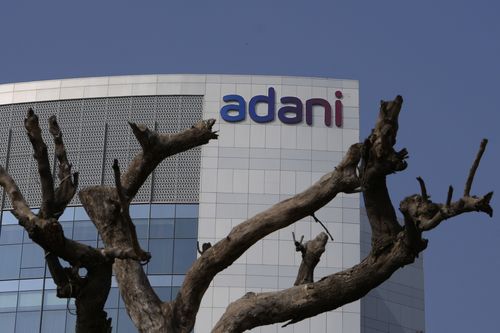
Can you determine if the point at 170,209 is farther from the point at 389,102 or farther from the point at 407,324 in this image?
the point at 389,102

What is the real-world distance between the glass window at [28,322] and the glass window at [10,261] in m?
1.46

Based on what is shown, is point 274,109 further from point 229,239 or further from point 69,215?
point 229,239

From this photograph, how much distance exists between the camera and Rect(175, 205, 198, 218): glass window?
42.6m

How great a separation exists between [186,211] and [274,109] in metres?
4.89

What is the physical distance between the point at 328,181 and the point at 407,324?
33.8 m

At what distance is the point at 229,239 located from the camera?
12.6m

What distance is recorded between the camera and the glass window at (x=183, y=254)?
41812 millimetres

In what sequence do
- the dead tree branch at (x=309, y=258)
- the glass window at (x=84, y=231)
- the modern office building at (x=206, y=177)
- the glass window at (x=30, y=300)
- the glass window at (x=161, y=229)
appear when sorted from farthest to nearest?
the glass window at (x=30, y=300) → the glass window at (x=161, y=229) → the glass window at (x=84, y=231) → the modern office building at (x=206, y=177) → the dead tree branch at (x=309, y=258)

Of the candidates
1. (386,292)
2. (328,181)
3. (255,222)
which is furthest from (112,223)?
(386,292)

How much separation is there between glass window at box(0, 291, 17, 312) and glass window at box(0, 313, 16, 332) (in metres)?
0.19

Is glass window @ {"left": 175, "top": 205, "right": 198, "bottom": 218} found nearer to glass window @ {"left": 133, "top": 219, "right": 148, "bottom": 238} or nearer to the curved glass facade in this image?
the curved glass facade

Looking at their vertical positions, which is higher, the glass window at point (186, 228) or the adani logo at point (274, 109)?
the adani logo at point (274, 109)

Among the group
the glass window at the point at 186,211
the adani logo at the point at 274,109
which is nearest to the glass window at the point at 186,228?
the glass window at the point at 186,211

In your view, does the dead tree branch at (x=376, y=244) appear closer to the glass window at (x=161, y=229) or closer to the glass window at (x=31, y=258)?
the glass window at (x=161, y=229)
